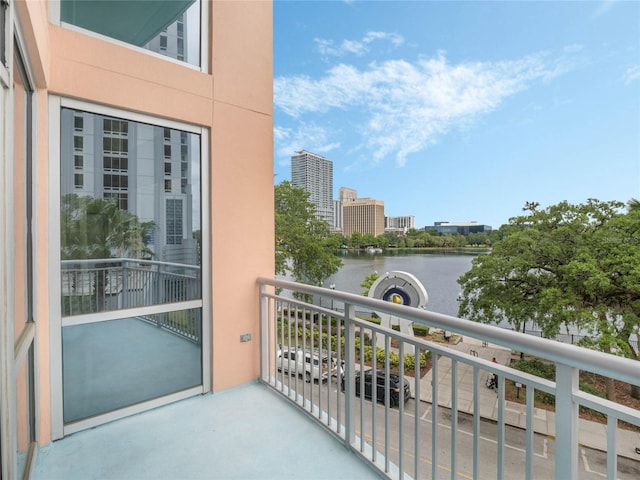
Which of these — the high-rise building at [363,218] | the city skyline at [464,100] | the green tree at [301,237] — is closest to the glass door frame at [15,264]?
the high-rise building at [363,218]

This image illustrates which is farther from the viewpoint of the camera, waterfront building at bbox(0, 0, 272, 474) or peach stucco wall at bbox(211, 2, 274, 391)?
peach stucco wall at bbox(211, 2, 274, 391)

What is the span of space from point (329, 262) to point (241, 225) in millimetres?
16340

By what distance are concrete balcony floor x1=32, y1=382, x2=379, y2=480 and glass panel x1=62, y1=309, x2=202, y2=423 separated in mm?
141

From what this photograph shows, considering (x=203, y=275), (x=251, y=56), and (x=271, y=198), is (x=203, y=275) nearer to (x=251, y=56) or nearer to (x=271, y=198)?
(x=271, y=198)

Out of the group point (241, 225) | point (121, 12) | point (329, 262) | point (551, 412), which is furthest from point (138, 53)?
point (329, 262)

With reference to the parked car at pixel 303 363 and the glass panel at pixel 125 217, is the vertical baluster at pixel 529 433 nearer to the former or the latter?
the parked car at pixel 303 363

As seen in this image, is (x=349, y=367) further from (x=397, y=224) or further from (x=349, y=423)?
(x=397, y=224)

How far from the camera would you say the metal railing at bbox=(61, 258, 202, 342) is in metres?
1.93

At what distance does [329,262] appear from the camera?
18.8 metres

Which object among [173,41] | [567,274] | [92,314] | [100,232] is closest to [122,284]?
[92,314]

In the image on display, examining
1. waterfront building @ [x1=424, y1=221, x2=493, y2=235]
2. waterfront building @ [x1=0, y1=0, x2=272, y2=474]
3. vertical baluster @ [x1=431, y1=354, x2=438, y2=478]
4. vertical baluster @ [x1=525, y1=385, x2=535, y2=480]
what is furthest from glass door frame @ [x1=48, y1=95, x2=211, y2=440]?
waterfront building @ [x1=424, y1=221, x2=493, y2=235]

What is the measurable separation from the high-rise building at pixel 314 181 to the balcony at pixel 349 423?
16.7 m

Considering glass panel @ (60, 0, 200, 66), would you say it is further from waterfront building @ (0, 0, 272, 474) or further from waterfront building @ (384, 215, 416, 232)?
waterfront building @ (384, 215, 416, 232)

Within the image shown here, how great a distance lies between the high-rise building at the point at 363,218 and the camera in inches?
565
